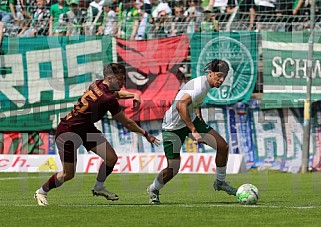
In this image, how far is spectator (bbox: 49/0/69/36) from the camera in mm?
29266

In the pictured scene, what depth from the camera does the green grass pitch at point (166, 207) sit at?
37.0 feet

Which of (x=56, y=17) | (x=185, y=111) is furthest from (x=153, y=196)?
(x=56, y=17)

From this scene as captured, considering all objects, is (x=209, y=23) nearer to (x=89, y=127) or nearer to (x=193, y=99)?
(x=193, y=99)

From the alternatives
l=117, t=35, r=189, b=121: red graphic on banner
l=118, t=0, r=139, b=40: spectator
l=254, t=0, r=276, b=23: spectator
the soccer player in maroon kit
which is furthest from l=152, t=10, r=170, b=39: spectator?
the soccer player in maroon kit

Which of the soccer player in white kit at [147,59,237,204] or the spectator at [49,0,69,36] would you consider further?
the spectator at [49,0,69,36]

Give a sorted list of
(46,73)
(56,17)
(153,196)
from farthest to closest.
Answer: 1. (56,17)
2. (46,73)
3. (153,196)

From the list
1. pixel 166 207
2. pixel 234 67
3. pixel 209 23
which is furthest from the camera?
pixel 209 23

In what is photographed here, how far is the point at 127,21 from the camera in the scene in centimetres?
2914

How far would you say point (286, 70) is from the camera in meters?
27.6

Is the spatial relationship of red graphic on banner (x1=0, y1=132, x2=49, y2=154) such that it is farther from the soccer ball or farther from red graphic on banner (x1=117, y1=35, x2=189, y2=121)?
the soccer ball

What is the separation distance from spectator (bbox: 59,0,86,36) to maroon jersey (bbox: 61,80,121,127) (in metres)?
15.3

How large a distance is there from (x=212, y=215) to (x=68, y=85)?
17.2m

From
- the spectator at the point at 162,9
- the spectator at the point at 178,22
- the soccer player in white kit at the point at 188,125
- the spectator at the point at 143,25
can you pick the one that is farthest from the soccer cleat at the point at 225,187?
the spectator at the point at 162,9

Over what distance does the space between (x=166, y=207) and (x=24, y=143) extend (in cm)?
1641
